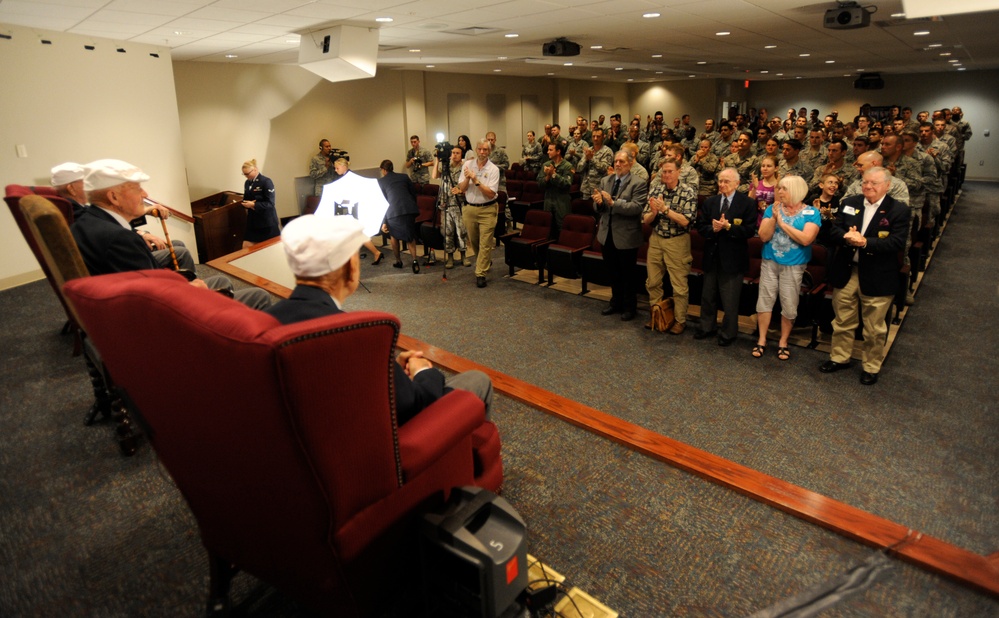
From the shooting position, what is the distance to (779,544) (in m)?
2.38

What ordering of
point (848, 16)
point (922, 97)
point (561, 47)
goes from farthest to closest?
point (922, 97) < point (561, 47) < point (848, 16)

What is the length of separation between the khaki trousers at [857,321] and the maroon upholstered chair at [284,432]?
3.19m

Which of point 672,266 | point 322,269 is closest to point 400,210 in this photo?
point 672,266

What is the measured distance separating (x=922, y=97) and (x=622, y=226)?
1792 cm

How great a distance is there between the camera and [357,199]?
5.68m

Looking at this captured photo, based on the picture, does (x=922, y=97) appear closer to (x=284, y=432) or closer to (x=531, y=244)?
(x=531, y=244)

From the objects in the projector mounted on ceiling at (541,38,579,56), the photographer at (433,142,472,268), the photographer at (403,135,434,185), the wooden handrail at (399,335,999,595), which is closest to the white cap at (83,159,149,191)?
the wooden handrail at (399,335,999,595)

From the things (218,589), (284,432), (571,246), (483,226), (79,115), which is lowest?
(218,589)

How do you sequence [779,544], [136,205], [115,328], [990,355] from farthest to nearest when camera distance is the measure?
[990,355] → [136,205] → [779,544] → [115,328]

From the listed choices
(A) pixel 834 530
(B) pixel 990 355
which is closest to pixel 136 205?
(A) pixel 834 530

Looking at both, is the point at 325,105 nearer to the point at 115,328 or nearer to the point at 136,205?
the point at 136,205

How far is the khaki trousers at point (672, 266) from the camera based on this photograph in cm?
479

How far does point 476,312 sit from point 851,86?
18.9 metres

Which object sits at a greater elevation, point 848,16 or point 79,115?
point 848,16
